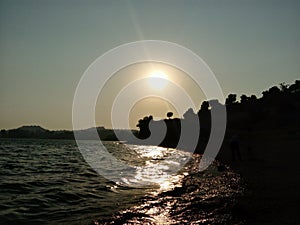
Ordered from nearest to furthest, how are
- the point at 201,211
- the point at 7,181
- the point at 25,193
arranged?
Result: the point at 201,211
the point at 25,193
the point at 7,181

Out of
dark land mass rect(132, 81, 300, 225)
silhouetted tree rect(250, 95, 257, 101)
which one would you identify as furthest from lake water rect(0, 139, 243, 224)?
silhouetted tree rect(250, 95, 257, 101)

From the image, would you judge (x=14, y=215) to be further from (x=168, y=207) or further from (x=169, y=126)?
(x=169, y=126)

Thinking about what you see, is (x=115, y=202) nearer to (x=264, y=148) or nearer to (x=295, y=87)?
(x=264, y=148)

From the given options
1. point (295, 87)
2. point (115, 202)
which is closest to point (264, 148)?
point (115, 202)

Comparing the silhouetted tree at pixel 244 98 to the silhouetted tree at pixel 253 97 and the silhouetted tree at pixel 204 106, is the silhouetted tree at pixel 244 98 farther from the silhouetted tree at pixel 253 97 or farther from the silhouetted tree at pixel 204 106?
the silhouetted tree at pixel 204 106

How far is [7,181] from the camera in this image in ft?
68.1

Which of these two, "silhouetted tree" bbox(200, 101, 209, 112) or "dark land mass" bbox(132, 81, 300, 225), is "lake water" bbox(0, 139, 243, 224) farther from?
"silhouetted tree" bbox(200, 101, 209, 112)

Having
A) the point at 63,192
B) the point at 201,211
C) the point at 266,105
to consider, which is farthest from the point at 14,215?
the point at 266,105

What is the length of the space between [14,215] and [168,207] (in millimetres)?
5952

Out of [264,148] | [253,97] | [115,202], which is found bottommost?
[115,202]

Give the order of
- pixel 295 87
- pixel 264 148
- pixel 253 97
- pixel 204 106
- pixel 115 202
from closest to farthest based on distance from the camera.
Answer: pixel 115 202 < pixel 264 148 < pixel 295 87 < pixel 253 97 < pixel 204 106

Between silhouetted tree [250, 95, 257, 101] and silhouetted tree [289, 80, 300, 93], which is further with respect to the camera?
silhouetted tree [250, 95, 257, 101]

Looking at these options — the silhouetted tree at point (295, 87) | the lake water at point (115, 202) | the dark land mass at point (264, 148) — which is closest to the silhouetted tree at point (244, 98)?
the dark land mass at point (264, 148)

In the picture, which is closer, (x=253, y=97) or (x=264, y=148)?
(x=264, y=148)
